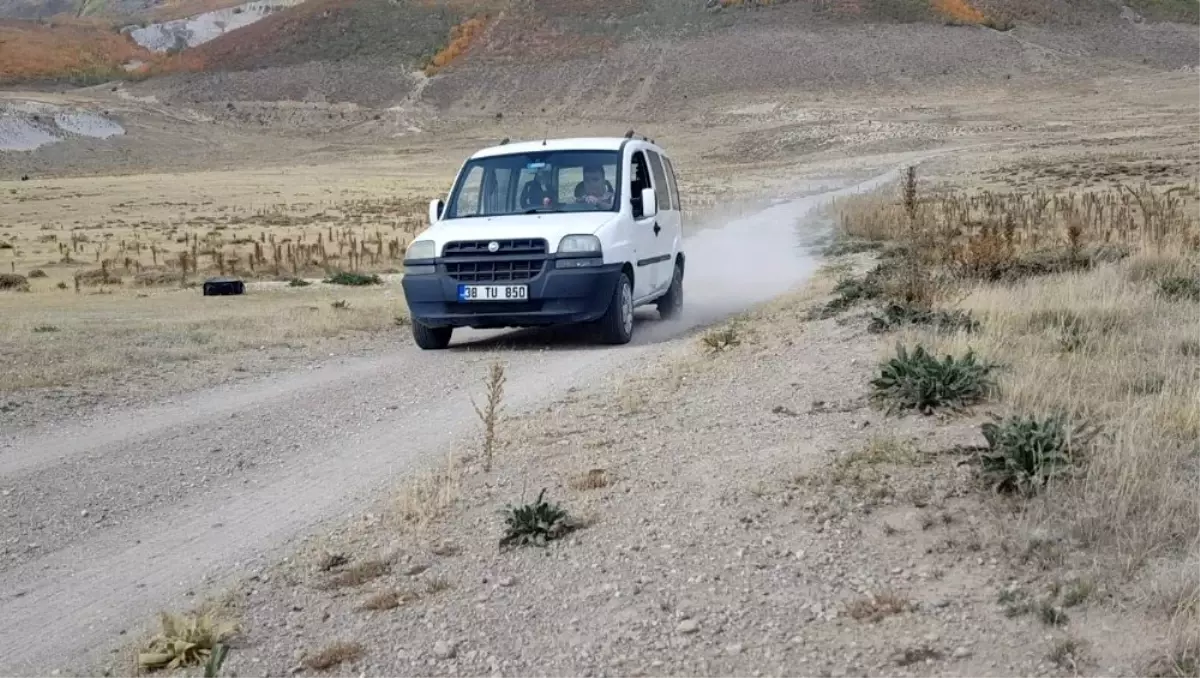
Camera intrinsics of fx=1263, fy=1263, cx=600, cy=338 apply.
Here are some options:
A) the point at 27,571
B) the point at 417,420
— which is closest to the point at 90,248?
the point at 417,420

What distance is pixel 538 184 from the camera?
40.9 feet

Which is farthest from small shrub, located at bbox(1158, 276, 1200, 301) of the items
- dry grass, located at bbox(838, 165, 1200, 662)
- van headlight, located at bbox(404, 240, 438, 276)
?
van headlight, located at bbox(404, 240, 438, 276)

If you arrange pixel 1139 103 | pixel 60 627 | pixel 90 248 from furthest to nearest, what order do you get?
pixel 1139 103
pixel 90 248
pixel 60 627

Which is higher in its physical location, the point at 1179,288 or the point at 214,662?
the point at 1179,288

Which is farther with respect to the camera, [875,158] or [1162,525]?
[875,158]

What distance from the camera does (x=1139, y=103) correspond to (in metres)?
80.4

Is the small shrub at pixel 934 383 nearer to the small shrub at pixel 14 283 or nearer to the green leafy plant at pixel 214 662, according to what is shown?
the green leafy plant at pixel 214 662

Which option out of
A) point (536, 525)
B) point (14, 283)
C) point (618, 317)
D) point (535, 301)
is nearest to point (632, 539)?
point (536, 525)

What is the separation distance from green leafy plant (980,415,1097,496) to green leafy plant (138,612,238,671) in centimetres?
301

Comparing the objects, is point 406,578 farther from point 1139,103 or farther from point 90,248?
point 1139,103

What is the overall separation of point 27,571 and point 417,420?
318cm

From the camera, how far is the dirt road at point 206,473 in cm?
535

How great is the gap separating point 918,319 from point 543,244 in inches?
153

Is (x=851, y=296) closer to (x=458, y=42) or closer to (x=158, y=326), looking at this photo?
(x=158, y=326)
